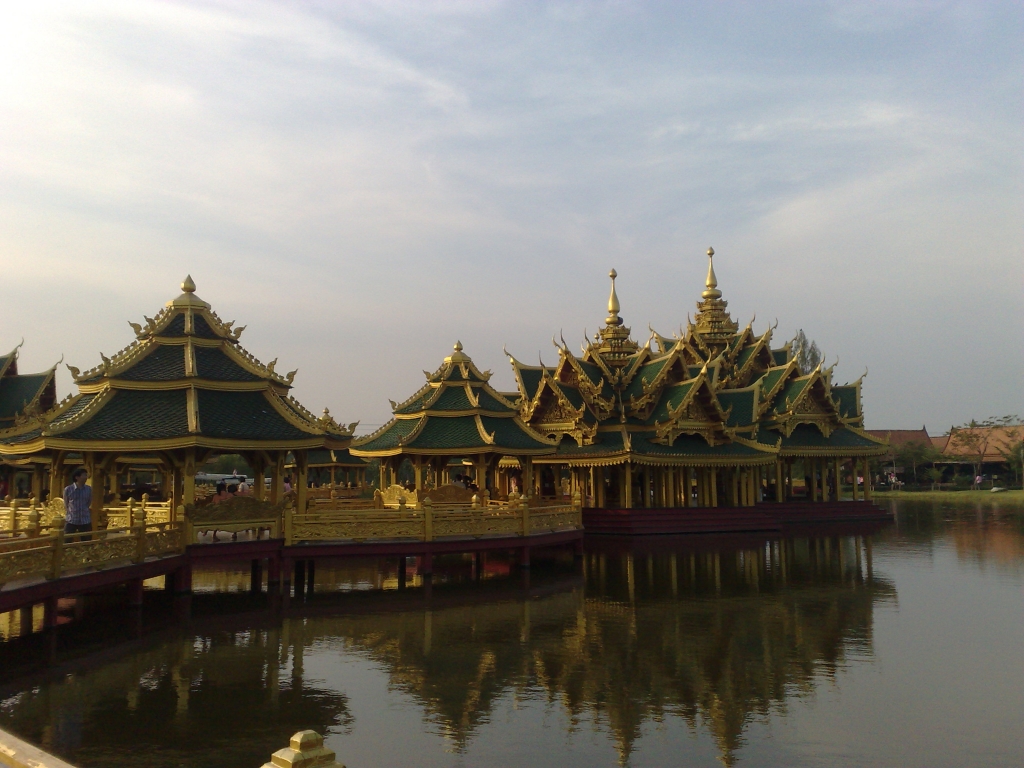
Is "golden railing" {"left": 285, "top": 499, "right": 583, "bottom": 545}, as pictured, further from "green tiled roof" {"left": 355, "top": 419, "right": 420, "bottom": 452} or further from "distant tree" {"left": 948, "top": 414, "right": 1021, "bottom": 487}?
"distant tree" {"left": 948, "top": 414, "right": 1021, "bottom": 487}

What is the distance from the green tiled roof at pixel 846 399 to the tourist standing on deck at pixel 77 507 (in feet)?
113

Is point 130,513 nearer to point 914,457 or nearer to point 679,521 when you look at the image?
point 679,521

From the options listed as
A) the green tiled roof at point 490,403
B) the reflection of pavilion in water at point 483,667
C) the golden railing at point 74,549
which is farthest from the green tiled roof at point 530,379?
the golden railing at point 74,549

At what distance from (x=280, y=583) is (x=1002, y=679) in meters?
12.8

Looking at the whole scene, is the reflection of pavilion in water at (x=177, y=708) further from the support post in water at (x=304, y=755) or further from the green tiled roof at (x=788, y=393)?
the green tiled roof at (x=788, y=393)

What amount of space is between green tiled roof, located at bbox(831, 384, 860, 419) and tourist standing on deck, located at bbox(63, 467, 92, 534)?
3457 cm

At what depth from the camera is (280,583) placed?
17.9m

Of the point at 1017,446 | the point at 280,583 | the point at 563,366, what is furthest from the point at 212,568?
the point at 1017,446

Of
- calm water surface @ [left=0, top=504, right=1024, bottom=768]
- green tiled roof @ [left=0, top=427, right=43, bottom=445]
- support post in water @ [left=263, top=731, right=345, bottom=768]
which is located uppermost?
green tiled roof @ [left=0, top=427, right=43, bottom=445]

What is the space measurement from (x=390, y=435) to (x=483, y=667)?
13.8m

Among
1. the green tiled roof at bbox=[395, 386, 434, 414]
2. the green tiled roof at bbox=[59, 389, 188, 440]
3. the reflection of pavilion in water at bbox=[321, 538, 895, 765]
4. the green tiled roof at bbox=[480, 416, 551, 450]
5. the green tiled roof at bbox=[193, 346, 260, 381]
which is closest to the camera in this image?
the reflection of pavilion in water at bbox=[321, 538, 895, 765]

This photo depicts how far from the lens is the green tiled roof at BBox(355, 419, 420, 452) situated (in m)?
24.5

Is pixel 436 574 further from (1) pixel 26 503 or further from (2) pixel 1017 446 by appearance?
(2) pixel 1017 446

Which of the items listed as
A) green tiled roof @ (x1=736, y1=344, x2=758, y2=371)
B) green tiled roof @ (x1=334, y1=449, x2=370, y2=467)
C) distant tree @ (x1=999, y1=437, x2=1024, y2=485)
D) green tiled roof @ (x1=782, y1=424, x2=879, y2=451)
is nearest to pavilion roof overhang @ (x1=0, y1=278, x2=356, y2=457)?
green tiled roof @ (x1=334, y1=449, x2=370, y2=467)
